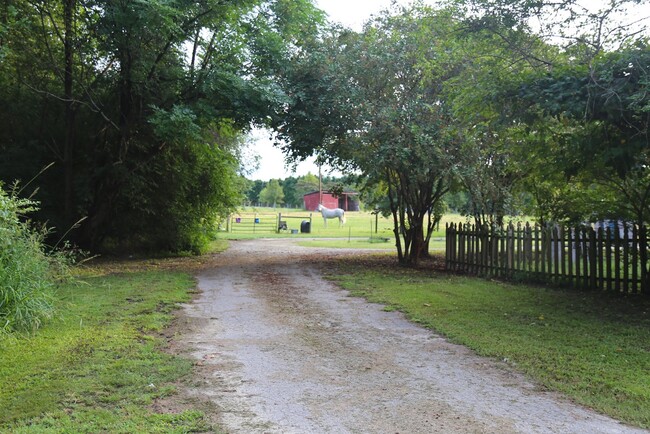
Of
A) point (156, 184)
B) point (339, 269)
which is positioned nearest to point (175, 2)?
point (156, 184)

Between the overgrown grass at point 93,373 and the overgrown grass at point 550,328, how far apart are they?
355cm

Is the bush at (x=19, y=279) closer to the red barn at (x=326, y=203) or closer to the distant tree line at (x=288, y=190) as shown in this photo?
the distant tree line at (x=288, y=190)

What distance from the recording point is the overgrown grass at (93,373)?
13.5ft

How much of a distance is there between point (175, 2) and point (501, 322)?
984 cm

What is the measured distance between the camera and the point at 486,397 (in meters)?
4.84

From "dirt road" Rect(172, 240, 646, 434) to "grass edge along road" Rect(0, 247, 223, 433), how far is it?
0.37 meters

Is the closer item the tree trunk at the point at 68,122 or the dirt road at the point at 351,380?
the dirt road at the point at 351,380

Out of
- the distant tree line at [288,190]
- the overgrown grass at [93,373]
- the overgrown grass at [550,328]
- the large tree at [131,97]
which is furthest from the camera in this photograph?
the distant tree line at [288,190]

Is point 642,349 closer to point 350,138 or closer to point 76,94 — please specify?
point 350,138

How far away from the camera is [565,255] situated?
1209 cm

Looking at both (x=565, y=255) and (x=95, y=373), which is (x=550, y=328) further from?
(x=95, y=373)

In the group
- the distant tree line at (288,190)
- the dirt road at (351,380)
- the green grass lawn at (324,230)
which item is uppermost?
the distant tree line at (288,190)

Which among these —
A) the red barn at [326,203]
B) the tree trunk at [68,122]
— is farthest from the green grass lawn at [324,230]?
the red barn at [326,203]

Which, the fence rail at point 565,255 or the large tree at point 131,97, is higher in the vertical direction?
the large tree at point 131,97
